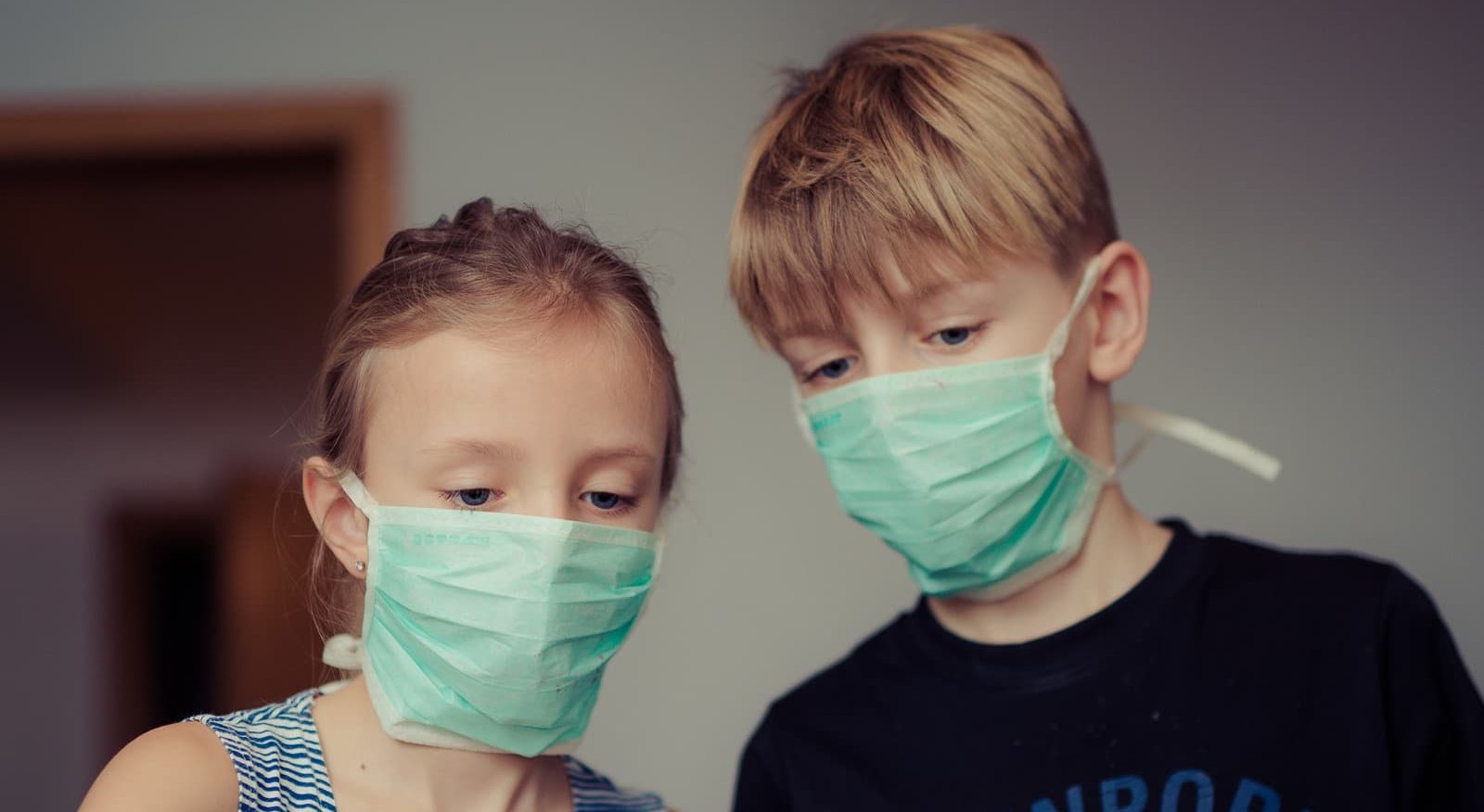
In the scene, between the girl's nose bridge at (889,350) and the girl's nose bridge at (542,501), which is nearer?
the girl's nose bridge at (542,501)

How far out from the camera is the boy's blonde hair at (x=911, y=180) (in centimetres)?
146

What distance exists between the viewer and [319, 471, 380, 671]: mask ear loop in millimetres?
1299

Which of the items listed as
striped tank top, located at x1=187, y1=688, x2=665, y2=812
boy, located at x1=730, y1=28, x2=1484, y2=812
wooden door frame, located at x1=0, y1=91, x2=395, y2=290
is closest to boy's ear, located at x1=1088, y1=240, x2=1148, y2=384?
boy, located at x1=730, y1=28, x2=1484, y2=812

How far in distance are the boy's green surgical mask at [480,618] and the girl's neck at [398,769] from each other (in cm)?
3

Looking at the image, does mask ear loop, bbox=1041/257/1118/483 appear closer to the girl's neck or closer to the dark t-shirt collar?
the dark t-shirt collar

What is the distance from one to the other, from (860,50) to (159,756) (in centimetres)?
111

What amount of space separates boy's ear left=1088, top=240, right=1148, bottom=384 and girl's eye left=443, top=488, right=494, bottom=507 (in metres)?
0.69

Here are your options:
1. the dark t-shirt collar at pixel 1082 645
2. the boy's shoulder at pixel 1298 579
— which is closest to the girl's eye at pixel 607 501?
the dark t-shirt collar at pixel 1082 645

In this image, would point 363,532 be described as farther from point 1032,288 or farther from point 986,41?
point 986,41

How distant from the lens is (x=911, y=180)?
1.49m

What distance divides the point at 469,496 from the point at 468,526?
3 cm

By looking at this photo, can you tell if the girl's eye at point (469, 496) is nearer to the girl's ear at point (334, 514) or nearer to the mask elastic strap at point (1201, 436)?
the girl's ear at point (334, 514)

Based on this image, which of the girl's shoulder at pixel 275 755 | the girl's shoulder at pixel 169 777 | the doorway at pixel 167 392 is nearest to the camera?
the girl's shoulder at pixel 169 777

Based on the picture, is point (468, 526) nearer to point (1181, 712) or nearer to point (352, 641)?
point (352, 641)
